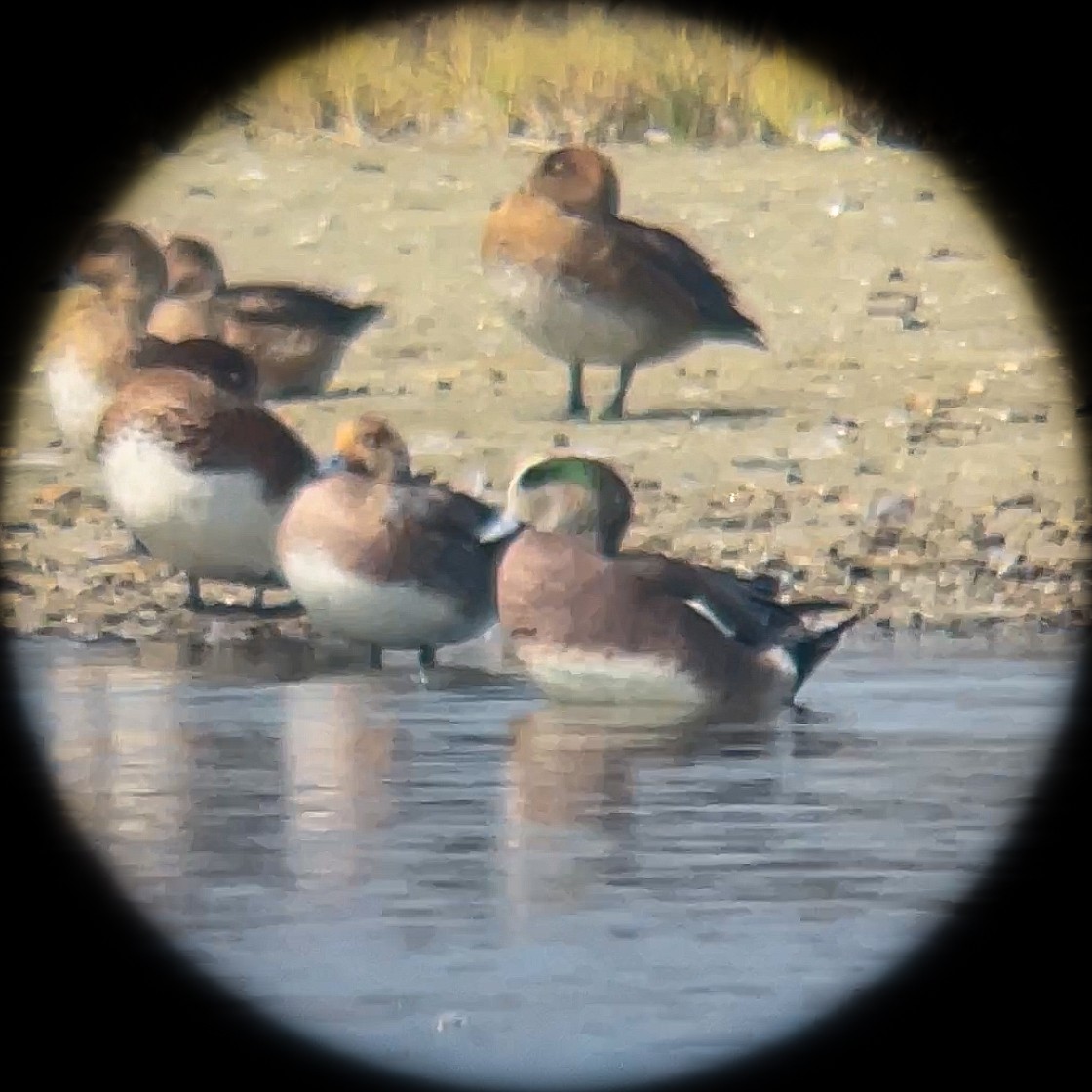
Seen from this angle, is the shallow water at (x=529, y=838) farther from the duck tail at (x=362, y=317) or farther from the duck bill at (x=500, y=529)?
the duck tail at (x=362, y=317)

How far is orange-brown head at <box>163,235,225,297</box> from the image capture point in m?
10.6

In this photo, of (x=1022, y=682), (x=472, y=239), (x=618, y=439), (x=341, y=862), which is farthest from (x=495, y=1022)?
(x=472, y=239)

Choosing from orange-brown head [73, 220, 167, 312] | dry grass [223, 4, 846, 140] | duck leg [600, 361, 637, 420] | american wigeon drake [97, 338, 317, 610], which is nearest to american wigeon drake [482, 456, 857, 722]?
american wigeon drake [97, 338, 317, 610]

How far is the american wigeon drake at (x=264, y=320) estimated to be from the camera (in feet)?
34.1

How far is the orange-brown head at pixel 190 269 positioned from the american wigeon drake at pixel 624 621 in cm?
360

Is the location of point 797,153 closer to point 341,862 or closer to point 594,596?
point 594,596

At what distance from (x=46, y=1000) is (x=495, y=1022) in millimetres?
854

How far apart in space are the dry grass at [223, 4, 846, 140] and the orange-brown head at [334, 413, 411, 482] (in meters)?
6.62

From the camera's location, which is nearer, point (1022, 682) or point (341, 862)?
point (341, 862)

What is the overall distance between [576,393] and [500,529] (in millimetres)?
3021

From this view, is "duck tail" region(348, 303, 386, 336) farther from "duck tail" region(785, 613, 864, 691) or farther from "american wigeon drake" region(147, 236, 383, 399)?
"duck tail" region(785, 613, 864, 691)

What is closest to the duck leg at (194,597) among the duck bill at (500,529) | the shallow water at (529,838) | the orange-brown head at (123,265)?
the shallow water at (529,838)

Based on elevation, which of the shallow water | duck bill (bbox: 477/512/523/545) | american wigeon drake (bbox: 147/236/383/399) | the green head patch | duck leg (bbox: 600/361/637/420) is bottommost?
the shallow water

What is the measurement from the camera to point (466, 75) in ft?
48.0
